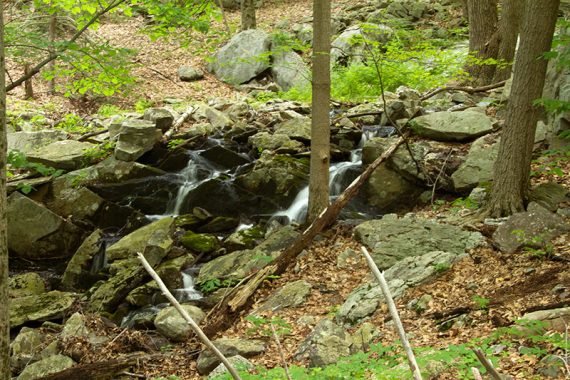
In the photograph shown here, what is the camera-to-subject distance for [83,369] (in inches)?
221

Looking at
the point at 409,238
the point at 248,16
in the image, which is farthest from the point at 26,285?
the point at 248,16

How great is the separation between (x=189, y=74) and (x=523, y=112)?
1428 centimetres

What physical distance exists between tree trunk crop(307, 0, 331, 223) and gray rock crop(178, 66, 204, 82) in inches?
466

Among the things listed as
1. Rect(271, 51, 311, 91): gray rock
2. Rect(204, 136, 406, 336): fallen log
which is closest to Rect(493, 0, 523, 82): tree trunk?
Rect(204, 136, 406, 336): fallen log

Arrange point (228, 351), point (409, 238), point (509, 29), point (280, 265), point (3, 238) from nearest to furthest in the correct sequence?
1. point (3, 238)
2. point (228, 351)
3. point (409, 238)
4. point (280, 265)
5. point (509, 29)

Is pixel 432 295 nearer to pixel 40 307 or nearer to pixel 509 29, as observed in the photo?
pixel 40 307

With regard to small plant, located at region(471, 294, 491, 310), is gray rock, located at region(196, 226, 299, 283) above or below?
below

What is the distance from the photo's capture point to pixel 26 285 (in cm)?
841

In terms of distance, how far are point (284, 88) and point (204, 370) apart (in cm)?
1348

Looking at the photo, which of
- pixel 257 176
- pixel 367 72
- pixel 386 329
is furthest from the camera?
pixel 367 72

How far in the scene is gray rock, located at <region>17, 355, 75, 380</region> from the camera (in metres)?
5.66

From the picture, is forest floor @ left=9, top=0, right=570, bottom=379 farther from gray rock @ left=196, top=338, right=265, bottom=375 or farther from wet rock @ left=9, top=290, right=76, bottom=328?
wet rock @ left=9, top=290, right=76, bottom=328

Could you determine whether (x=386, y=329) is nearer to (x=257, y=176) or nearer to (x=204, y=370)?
(x=204, y=370)

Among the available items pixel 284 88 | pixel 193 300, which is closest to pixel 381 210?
pixel 193 300
